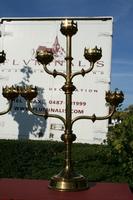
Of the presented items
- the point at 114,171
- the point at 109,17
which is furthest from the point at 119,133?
the point at 109,17

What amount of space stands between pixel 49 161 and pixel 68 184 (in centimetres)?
551

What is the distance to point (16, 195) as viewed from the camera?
4391 millimetres

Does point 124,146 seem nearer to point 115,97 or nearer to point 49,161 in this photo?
point 49,161

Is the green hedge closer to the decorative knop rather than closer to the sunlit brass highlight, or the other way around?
the decorative knop

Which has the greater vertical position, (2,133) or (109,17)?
(109,17)

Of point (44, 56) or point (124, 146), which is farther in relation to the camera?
point (124, 146)

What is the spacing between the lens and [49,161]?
10.2m

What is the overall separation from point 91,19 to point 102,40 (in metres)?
0.52

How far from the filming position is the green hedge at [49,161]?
363 inches

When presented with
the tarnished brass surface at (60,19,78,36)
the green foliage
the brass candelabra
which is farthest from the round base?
the green foliage

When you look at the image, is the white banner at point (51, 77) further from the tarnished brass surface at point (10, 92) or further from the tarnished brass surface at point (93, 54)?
the tarnished brass surface at point (10, 92)

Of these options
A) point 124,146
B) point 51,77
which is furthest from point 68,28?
point 51,77

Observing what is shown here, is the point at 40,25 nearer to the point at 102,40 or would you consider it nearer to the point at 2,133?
the point at 102,40

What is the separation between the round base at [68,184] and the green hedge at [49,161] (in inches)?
158
